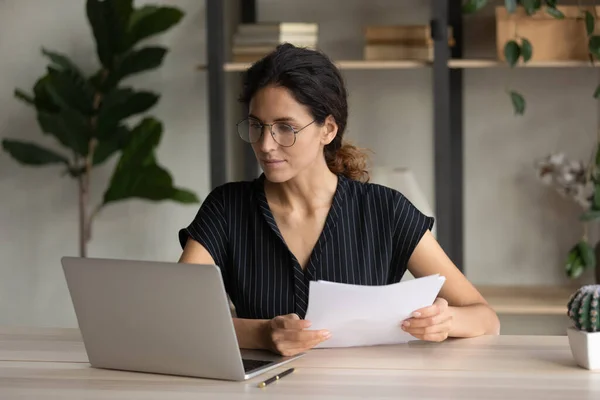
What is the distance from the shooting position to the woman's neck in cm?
233

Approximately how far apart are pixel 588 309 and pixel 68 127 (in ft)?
7.98

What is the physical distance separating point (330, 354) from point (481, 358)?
304mm

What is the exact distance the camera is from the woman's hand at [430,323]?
6.31ft

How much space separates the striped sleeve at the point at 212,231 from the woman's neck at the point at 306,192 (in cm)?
13

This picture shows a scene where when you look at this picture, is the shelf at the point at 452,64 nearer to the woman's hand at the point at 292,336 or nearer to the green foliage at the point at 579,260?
the green foliage at the point at 579,260

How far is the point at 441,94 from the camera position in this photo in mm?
3426

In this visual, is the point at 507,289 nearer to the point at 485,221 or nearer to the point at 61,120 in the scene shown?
the point at 485,221

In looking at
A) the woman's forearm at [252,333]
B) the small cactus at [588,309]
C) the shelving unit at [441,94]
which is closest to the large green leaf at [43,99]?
the shelving unit at [441,94]

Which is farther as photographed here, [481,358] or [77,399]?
[481,358]

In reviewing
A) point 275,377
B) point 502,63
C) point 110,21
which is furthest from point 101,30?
point 275,377

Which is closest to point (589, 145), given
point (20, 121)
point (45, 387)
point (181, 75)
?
point (181, 75)

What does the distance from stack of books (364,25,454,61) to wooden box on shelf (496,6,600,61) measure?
0.70 ft

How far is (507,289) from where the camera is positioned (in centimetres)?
380

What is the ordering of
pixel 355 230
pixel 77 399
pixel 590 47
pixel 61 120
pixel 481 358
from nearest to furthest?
1. pixel 77 399
2. pixel 481 358
3. pixel 355 230
4. pixel 590 47
5. pixel 61 120
